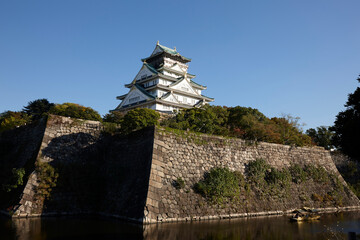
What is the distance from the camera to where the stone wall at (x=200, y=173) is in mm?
12812

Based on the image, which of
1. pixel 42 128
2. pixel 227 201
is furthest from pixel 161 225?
pixel 42 128

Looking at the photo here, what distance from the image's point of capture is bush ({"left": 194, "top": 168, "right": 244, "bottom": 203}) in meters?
14.3

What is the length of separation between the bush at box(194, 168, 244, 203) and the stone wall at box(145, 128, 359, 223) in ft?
1.05

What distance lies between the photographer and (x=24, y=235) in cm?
953

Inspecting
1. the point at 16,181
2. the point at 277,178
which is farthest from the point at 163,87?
the point at 16,181

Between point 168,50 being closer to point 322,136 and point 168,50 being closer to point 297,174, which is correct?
point 322,136

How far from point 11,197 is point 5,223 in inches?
111

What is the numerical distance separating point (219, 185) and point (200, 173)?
1.17m

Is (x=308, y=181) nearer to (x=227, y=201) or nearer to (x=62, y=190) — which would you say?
(x=227, y=201)

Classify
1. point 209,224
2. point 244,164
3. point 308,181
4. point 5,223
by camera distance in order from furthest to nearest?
point 308,181
point 244,164
point 209,224
point 5,223

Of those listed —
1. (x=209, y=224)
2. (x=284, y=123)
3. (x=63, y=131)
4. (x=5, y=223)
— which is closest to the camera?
(x=5, y=223)

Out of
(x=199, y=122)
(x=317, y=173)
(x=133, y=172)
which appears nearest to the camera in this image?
(x=133, y=172)

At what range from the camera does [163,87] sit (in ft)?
123

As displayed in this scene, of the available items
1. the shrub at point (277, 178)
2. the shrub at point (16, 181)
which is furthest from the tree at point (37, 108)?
the shrub at point (277, 178)
